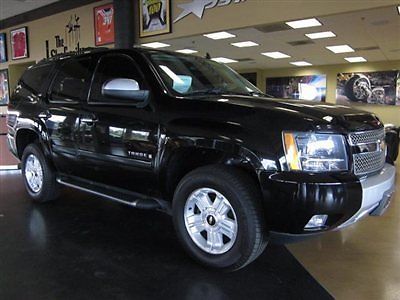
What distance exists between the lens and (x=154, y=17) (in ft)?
32.2

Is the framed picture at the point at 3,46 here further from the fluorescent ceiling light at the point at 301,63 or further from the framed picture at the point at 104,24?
the fluorescent ceiling light at the point at 301,63

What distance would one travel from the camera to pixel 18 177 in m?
6.02

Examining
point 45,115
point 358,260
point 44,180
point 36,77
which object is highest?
point 36,77

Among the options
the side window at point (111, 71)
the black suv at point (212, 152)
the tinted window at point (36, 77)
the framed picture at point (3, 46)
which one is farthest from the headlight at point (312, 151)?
the framed picture at point (3, 46)

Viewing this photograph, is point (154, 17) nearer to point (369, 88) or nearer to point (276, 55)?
point (276, 55)

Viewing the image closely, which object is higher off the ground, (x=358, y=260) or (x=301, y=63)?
(x=301, y=63)

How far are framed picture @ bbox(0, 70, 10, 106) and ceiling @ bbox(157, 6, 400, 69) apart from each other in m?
7.73

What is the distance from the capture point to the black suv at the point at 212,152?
2215mm

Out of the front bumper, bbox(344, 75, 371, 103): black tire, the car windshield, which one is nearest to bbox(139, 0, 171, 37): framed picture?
the car windshield

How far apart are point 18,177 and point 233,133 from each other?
4849 mm

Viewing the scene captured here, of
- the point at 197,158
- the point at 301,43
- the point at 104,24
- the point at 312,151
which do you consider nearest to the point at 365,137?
the point at 312,151

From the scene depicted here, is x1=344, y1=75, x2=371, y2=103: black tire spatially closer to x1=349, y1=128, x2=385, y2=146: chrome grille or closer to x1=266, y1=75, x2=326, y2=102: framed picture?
x1=266, y1=75, x2=326, y2=102: framed picture

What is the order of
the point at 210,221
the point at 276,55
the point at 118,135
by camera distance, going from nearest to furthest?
1. the point at 210,221
2. the point at 118,135
3. the point at 276,55

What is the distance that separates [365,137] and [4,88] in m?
15.9
